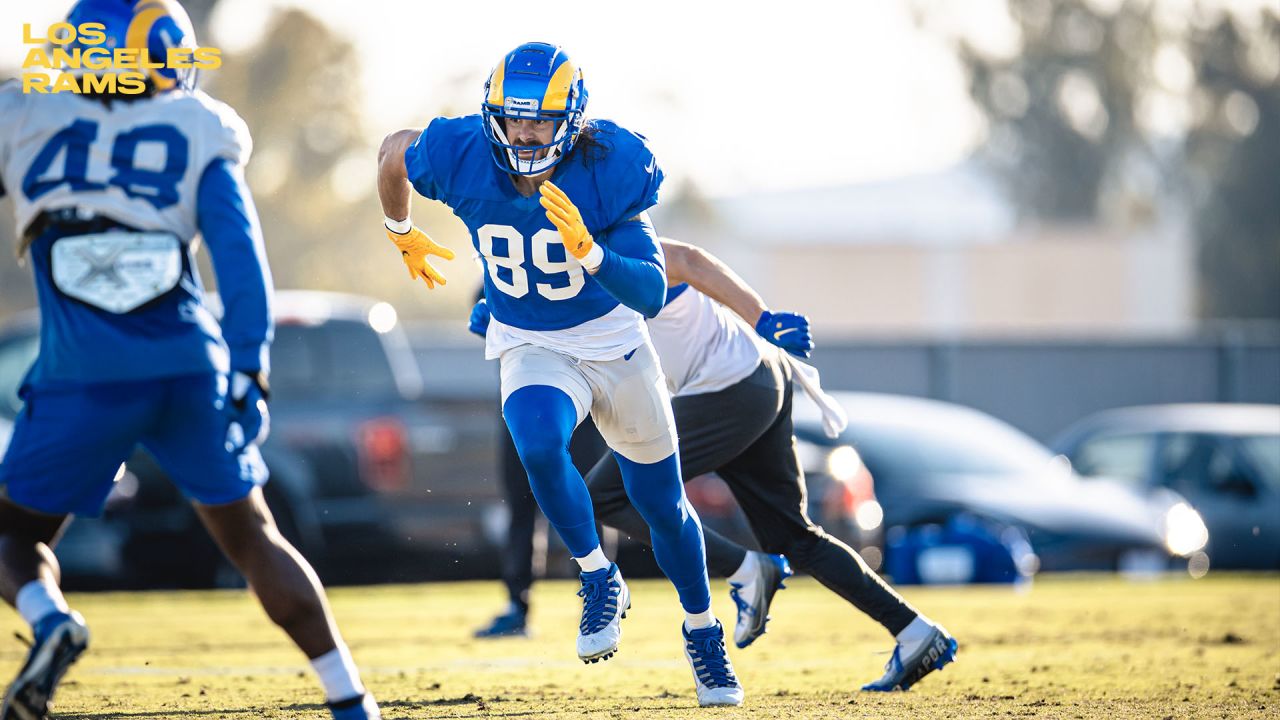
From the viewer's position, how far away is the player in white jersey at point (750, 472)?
6039 mm

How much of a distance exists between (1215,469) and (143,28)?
1219 centimetres

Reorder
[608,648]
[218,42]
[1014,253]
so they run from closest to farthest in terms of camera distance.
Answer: [608,648] → [218,42] → [1014,253]

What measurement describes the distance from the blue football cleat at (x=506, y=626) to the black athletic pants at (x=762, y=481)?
2.26 meters

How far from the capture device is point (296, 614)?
4.42m

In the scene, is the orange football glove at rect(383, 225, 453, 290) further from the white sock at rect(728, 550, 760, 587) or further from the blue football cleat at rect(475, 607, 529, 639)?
the blue football cleat at rect(475, 607, 529, 639)

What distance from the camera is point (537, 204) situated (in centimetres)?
511

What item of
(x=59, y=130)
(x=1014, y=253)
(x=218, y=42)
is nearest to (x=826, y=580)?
(x=59, y=130)

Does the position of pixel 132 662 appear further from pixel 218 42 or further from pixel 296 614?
pixel 218 42

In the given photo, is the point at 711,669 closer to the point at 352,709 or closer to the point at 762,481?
the point at 762,481

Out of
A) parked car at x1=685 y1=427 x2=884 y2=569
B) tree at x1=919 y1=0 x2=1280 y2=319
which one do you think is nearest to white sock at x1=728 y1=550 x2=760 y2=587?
parked car at x1=685 y1=427 x2=884 y2=569

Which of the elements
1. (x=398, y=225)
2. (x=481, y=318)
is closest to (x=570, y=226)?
(x=398, y=225)

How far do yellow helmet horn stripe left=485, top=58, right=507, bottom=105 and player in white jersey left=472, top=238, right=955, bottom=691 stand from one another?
102 centimetres

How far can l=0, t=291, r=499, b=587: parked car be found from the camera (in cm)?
1148

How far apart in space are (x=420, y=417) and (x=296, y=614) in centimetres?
715
